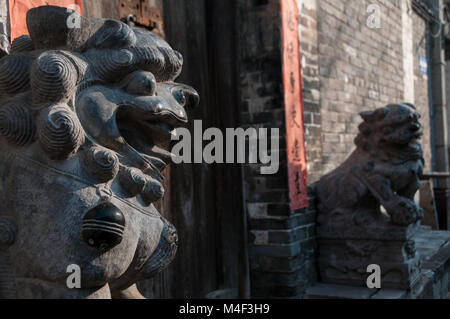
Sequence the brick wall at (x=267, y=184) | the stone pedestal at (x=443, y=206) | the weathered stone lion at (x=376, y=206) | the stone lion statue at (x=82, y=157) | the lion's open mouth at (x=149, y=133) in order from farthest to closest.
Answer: the stone pedestal at (x=443, y=206), the brick wall at (x=267, y=184), the weathered stone lion at (x=376, y=206), the lion's open mouth at (x=149, y=133), the stone lion statue at (x=82, y=157)

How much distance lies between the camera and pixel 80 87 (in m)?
1.37

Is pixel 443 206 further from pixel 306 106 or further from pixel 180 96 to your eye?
pixel 180 96

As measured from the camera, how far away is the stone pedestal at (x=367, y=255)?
4.24 metres

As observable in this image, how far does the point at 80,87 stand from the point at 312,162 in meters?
3.74

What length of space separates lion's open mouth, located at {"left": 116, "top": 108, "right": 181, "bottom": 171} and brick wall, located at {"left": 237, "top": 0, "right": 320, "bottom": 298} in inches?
113

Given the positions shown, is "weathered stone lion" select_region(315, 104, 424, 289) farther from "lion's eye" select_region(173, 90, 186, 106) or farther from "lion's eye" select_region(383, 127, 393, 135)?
"lion's eye" select_region(173, 90, 186, 106)

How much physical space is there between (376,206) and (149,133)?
349 cm

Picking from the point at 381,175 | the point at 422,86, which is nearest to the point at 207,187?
the point at 381,175

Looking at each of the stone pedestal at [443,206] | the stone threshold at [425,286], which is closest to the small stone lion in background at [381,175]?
the stone threshold at [425,286]

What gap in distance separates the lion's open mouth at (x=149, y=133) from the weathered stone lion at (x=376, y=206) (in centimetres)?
308

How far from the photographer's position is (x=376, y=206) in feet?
14.9

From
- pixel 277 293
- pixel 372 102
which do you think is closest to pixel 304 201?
pixel 277 293

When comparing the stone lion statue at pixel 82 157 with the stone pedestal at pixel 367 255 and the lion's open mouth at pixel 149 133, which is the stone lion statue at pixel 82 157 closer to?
the lion's open mouth at pixel 149 133

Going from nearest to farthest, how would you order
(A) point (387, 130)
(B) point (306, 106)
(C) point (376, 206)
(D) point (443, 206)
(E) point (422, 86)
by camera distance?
(A) point (387, 130)
(C) point (376, 206)
(B) point (306, 106)
(D) point (443, 206)
(E) point (422, 86)
